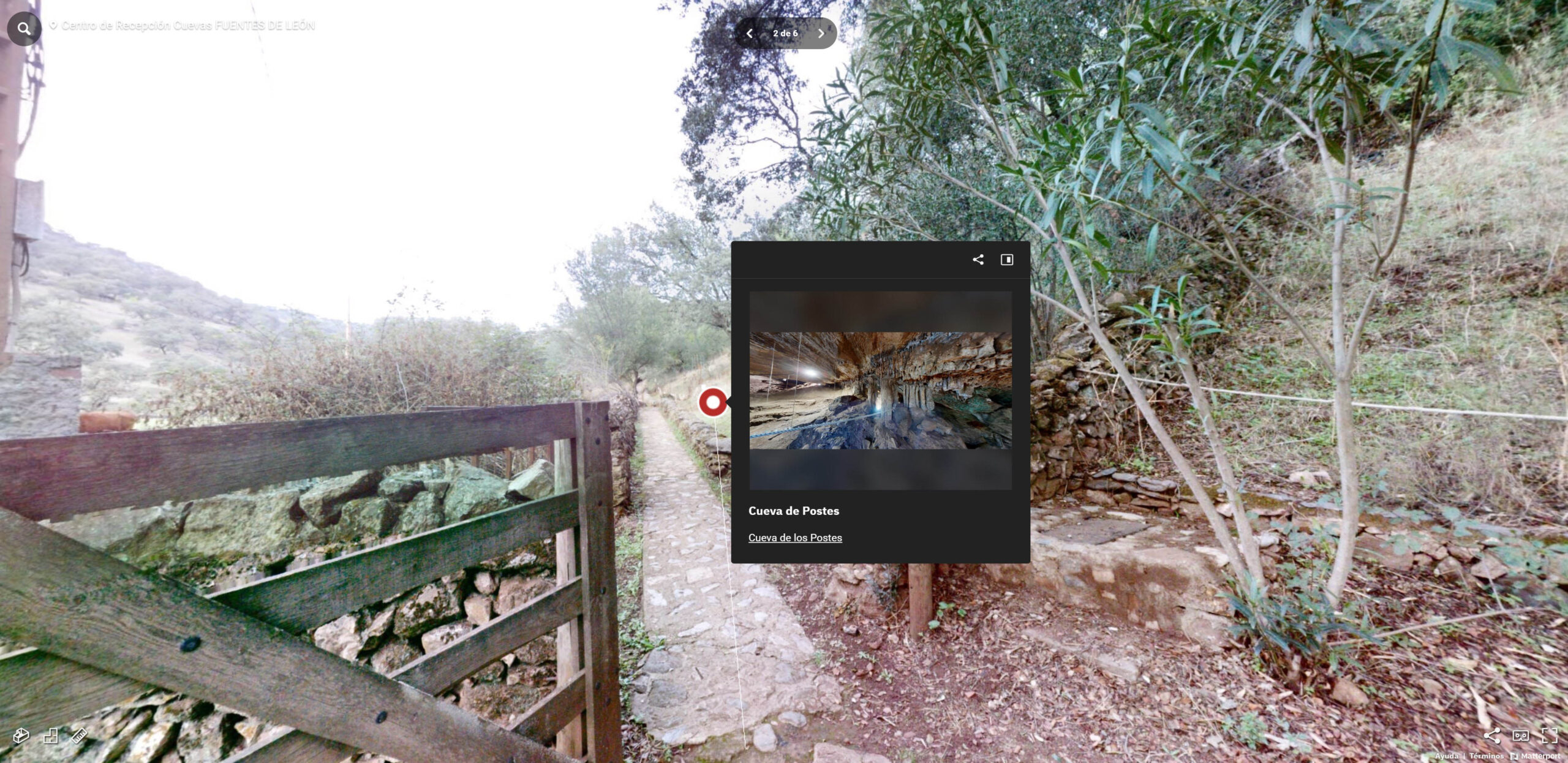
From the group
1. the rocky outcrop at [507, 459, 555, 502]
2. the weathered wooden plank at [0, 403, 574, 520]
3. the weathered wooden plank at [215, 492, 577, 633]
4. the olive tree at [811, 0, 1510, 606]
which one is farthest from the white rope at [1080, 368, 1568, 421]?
the rocky outcrop at [507, 459, 555, 502]

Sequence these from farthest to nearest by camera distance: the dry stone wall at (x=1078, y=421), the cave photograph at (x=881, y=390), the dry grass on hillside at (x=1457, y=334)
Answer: the dry stone wall at (x=1078, y=421), the dry grass on hillside at (x=1457, y=334), the cave photograph at (x=881, y=390)

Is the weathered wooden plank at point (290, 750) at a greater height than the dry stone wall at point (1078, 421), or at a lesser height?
lesser

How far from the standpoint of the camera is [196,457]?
2.15 ft

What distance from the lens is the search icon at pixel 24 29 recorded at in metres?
0.92

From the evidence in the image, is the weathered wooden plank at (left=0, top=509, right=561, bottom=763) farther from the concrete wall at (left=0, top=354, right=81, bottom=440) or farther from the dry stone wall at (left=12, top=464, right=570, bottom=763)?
the concrete wall at (left=0, top=354, right=81, bottom=440)

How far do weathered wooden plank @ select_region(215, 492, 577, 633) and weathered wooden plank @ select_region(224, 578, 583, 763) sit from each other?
0.17 metres

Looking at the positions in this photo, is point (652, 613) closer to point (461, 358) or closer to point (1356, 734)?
point (461, 358)

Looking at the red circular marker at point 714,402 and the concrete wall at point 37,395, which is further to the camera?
the red circular marker at point 714,402

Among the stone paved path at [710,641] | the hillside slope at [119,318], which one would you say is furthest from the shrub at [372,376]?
the stone paved path at [710,641]

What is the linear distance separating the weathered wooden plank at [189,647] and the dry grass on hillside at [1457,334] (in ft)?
10.1

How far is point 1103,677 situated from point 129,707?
2693 mm

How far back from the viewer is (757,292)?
1.12m

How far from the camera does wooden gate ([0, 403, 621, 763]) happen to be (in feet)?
1.78

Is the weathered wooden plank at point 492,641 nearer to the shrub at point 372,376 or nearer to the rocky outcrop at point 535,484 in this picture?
the rocky outcrop at point 535,484
